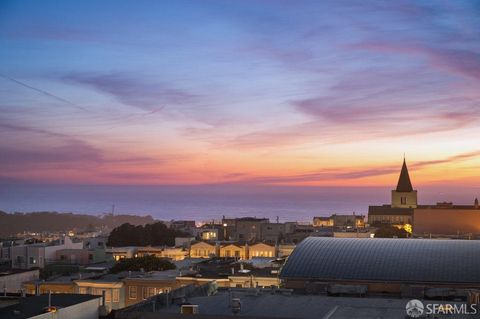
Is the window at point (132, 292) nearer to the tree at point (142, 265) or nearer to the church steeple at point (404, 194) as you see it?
the tree at point (142, 265)

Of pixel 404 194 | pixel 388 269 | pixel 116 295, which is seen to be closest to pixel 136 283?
pixel 116 295

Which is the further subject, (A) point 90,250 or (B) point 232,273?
(A) point 90,250

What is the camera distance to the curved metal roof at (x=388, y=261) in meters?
33.9

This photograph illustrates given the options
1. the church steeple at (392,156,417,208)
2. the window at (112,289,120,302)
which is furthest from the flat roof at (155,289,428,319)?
the church steeple at (392,156,417,208)

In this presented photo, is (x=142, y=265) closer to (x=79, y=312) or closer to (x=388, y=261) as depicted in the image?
(x=388, y=261)

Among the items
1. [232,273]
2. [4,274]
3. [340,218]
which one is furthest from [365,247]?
[340,218]

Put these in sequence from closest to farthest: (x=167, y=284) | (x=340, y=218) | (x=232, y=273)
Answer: (x=167, y=284)
(x=232, y=273)
(x=340, y=218)

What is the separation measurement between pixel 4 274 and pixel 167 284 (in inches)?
511

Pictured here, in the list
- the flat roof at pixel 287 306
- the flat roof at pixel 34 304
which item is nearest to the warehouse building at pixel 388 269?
the flat roof at pixel 287 306

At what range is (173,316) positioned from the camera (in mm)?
21828

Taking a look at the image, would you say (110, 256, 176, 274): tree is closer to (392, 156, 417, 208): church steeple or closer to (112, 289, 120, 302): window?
(112, 289, 120, 302): window

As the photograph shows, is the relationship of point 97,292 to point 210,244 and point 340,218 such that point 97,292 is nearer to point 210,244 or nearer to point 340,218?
point 210,244

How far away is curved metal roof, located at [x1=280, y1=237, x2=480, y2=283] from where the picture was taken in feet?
111

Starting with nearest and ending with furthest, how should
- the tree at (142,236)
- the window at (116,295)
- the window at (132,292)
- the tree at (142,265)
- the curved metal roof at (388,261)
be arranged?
1. the curved metal roof at (388,261)
2. the window at (132,292)
3. the window at (116,295)
4. the tree at (142,265)
5. the tree at (142,236)
